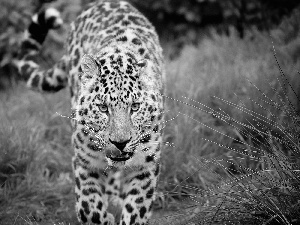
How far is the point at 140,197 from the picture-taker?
12.7 ft

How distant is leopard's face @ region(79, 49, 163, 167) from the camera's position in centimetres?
344

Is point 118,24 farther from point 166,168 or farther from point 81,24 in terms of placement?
point 166,168

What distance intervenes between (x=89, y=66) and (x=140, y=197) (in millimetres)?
1128

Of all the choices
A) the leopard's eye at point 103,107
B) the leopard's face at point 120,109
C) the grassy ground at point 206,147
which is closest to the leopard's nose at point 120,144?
the leopard's face at point 120,109

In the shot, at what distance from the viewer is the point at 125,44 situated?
4.11 metres

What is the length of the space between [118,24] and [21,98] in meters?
2.87

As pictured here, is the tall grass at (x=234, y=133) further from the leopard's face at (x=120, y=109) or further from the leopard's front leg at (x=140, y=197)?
the leopard's face at (x=120, y=109)

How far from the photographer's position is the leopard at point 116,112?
11.4 ft

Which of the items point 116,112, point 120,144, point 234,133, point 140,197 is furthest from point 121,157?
point 234,133

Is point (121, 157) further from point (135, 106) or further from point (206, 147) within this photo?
point (206, 147)

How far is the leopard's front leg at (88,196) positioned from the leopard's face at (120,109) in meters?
0.22

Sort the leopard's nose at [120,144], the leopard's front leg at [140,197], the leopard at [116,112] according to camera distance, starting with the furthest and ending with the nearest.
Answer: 1. the leopard's front leg at [140,197]
2. the leopard at [116,112]
3. the leopard's nose at [120,144]

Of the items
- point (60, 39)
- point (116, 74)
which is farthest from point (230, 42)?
point (116, 74)

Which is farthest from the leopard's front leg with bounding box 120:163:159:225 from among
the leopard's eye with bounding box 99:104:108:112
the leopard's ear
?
the leopard's ear
